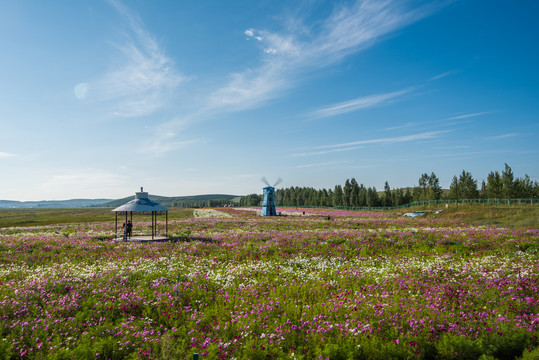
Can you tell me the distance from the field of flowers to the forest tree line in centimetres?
9740

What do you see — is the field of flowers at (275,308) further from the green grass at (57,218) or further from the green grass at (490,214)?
the green grass at (57,218)

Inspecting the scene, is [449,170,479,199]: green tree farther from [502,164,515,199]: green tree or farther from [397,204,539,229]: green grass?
[397,204,539,229]: green grass

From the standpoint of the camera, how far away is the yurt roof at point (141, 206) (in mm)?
22047

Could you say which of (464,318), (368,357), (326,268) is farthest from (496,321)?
(326,268)

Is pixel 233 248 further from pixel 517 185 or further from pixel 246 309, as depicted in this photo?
pixel 517 185

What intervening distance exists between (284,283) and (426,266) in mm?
6653

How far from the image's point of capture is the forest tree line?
89.9 metres

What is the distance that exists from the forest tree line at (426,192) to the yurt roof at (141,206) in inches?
3431

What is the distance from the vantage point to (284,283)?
10.8m

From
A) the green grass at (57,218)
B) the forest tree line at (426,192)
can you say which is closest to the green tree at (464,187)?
the forest tree line at (426,192)

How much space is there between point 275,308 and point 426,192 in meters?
121

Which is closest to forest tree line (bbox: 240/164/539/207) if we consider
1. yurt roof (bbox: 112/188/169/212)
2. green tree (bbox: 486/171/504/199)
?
green tree (bbox: 486/171/504/199)

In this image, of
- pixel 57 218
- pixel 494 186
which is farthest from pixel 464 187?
pixel 57 218

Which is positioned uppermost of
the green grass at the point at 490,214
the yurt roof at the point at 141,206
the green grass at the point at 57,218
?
the yurt roof at the point at 141,206
